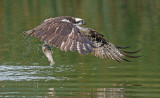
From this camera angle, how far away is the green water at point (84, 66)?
9.16m

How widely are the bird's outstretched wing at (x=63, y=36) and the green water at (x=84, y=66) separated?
81cm

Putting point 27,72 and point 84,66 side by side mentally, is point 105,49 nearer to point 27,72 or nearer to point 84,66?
point 84,66

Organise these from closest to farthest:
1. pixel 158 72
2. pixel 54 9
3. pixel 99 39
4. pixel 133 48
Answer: pixel 158 72
pixel 99 39
pixel 133 48
pixel 54 9

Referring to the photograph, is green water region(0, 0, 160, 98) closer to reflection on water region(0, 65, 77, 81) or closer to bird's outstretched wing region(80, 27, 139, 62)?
reflection on water region(0, 65, 77, 81)

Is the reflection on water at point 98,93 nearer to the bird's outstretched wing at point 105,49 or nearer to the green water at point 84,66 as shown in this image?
the green water at point 84,66

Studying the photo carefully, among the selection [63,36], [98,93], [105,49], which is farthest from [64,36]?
[105,49]

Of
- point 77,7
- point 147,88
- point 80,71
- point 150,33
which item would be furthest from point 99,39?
point 77,7

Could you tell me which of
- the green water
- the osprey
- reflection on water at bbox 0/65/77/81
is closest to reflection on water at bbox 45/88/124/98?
the green water

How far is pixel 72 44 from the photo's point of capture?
8.89 m

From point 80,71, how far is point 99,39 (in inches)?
33.6

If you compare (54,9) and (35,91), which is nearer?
(35,91)

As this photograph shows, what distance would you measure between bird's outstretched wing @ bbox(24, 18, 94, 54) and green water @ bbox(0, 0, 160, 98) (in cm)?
81

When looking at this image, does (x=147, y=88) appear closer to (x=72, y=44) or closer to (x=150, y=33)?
(x=72, y=44)

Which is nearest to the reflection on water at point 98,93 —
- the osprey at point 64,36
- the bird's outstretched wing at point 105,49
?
the osprey at point 64,36
